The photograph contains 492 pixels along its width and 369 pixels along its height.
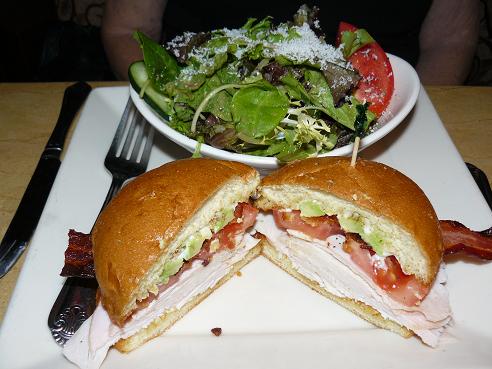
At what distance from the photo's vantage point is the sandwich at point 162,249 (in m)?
1.99

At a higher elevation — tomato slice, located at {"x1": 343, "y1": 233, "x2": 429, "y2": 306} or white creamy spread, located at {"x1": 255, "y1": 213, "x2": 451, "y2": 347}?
tomato slice, located at {"x1": 343, "y1": 233, "x2": 429, "y2": 306}

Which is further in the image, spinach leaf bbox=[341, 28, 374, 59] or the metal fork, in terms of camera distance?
spinach leaf bbox=[341, 28, 374, 59]

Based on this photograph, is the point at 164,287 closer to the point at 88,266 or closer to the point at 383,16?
the point at 88,266

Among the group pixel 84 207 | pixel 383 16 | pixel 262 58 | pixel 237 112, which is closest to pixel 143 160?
pixel 84 207

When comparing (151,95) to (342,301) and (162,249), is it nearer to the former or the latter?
(162,249)

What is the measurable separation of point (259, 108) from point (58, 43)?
138 inches

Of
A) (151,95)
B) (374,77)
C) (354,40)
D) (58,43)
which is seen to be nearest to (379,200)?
(374,77)

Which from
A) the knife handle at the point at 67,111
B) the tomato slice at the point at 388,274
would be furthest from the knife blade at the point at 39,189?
the tomato slice at the point at 388,274

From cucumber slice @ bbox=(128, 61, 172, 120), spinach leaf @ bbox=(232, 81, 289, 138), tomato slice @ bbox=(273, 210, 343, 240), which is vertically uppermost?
spinach leaf @ bbox=(232, 81, 289, 138)

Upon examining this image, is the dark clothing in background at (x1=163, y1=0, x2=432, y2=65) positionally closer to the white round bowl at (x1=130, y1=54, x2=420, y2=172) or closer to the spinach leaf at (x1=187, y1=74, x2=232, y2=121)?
the white round bowl at (x1=130, y1=54, x2=420, y2=172)

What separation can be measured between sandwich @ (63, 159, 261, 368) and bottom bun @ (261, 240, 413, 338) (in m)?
0.13

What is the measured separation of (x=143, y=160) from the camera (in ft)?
9.54

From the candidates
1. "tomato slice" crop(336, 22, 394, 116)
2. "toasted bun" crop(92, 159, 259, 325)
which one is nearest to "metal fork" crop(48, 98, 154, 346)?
"toasted bun" crop(92, 159, 259, 325)

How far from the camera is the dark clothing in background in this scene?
4.00 metres
